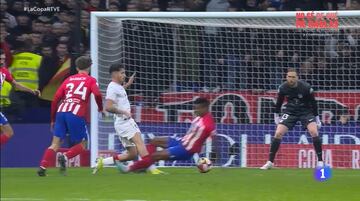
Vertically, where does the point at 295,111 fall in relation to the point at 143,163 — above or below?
above

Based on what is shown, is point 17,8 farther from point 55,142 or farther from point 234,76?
point 55,142

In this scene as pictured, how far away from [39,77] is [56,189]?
6116 millimetres

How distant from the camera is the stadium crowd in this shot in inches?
709

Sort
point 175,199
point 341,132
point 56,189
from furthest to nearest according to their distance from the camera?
point 341,132
point 56,189
point 175,199

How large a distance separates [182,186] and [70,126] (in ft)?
8.89

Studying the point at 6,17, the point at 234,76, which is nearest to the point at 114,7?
the point at 6,17

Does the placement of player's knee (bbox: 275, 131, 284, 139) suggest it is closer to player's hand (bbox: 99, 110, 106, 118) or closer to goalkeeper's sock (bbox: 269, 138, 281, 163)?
goalkeeper's sock (bbox: 269, 138, 281, 163)

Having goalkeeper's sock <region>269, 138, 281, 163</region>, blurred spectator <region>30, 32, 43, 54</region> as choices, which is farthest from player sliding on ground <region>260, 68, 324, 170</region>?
blurred spectator <region>30, 32, 43, 54</region>

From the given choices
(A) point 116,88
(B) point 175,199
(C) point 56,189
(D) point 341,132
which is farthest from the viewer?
(D) point 341,132

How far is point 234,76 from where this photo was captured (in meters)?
18.1

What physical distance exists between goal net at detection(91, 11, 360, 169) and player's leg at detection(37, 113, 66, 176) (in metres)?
2.24

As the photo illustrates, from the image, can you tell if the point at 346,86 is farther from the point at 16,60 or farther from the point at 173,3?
the point at 16,60

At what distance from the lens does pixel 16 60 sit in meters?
18.5

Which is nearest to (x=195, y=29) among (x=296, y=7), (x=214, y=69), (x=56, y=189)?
(x=214, y=69)
